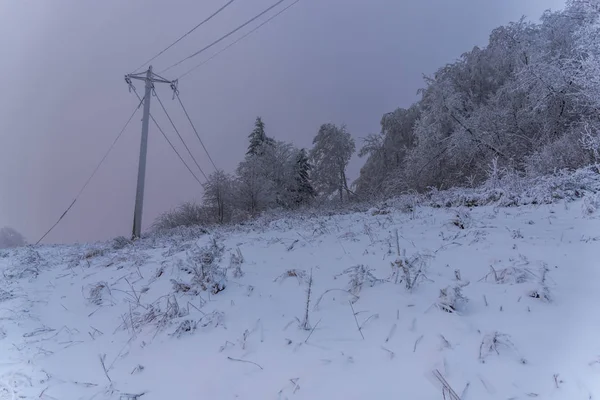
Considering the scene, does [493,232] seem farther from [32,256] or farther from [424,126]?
[424,126]

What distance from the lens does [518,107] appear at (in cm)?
1611

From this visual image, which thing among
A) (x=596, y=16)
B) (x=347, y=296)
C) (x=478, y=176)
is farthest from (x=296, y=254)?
(x=478, y=176)

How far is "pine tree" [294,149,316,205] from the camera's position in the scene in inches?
1355

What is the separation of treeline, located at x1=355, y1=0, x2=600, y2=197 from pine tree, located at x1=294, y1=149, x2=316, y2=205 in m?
12.2

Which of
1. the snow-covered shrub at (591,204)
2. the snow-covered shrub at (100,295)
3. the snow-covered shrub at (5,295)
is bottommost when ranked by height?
the snow-covered shrub at (591,204)

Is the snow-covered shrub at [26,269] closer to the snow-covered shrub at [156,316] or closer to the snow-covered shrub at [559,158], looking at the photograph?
the snow-covered shrub at [156,316]

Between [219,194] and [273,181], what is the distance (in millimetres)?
5612

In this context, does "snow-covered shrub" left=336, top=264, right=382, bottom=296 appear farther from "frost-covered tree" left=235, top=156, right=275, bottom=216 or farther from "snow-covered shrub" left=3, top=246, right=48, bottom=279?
"frost-covered tree" left=235, top=156, right=275, bottom=216

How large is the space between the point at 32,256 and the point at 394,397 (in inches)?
375

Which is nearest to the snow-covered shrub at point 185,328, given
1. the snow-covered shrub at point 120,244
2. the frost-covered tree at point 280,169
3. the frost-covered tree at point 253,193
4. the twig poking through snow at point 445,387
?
the twig poking through snow at point 445,387

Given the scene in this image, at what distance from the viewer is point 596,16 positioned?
29.6ft

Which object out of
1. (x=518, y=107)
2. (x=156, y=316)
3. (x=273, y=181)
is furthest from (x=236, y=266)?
(x=273, y=181)

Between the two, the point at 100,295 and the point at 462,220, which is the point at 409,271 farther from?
the point at 100,295

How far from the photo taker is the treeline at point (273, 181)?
2842 centimetres
